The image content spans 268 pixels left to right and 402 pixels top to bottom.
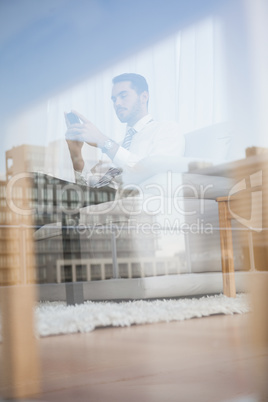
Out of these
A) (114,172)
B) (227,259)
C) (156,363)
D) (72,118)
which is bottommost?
(156,363)

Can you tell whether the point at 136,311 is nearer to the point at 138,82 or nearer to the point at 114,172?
the point at 114,172

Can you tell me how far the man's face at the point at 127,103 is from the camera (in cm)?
90

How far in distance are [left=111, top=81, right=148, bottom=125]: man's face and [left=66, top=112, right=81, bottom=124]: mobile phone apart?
8cm

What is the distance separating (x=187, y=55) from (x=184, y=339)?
1.80ft

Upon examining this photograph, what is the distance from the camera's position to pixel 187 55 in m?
0.90

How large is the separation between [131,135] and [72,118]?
0.45 ft

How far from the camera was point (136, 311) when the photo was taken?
814 mm

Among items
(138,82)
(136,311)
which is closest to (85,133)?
(138,82)

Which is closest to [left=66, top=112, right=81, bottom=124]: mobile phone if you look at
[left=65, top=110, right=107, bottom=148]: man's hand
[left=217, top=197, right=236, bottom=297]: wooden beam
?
[left=65, top=110, right=107, bottom=148]: man's hand

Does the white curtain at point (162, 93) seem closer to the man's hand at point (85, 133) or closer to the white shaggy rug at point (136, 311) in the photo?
the man's hand at point (85, 133)

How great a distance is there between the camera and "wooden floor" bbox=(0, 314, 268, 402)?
0.77 m

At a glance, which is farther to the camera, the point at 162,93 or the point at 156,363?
the point at 162,93

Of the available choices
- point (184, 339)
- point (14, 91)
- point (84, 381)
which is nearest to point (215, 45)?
point (14, 91)

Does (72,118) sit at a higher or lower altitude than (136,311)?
higher
